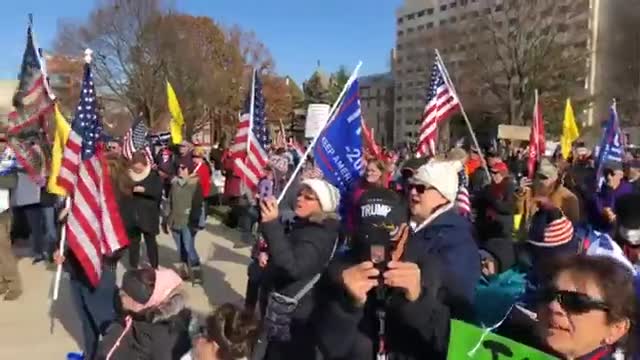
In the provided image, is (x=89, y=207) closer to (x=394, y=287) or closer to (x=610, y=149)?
(x=394, y=287)

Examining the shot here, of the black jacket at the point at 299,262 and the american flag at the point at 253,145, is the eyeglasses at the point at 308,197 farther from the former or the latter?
the american flag at the point at 253,145

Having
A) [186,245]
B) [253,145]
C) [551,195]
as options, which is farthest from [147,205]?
[551,195]

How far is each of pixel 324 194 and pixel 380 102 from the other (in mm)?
99926

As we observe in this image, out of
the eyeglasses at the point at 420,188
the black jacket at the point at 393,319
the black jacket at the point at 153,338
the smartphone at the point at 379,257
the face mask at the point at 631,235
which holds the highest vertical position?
the eyeglasses at the point at 420,188

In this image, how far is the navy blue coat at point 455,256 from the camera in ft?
10.3

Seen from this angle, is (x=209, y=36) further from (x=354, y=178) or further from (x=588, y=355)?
(x=588, y=355)

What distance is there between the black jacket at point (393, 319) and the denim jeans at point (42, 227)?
8.22m

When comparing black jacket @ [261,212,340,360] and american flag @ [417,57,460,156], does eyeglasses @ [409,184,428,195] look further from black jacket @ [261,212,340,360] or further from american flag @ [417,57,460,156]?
american flag @ [417,57,460,156]

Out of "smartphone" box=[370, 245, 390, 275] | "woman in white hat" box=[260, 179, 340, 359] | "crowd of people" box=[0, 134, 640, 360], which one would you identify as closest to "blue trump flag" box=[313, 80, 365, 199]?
"crowd of people" box=[0, 134, 640, 360]

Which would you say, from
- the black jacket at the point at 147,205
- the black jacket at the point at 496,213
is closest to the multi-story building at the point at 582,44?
the black jacket at the point at 496,213

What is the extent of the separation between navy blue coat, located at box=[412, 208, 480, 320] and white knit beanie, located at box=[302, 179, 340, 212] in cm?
80

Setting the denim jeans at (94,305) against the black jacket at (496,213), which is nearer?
the denim jeans at (94,305)

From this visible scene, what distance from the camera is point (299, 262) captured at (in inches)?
150

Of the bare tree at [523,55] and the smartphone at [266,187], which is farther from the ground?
the bare tree at [523,55]
